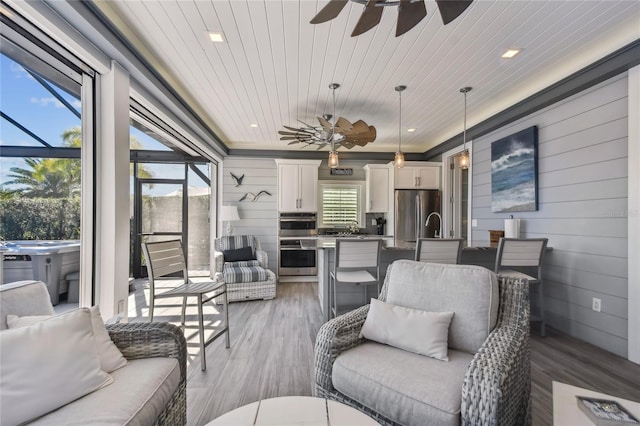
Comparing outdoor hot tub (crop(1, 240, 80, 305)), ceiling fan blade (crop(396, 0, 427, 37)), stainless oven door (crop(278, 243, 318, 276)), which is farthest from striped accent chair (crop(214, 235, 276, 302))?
ceiling fan blade (crop(396, 0, 427, 37))

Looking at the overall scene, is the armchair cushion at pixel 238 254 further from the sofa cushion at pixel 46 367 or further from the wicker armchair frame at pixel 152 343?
the sofa cushion at pixel 46 367

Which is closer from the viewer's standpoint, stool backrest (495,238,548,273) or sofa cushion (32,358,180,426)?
sofa cushion (32,358,180,426)

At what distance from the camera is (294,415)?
1.01 m

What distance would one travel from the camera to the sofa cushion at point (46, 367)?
970 millimetres

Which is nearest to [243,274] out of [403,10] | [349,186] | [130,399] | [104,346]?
[104,346]

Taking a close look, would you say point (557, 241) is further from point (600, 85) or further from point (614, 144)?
point (600, 85)

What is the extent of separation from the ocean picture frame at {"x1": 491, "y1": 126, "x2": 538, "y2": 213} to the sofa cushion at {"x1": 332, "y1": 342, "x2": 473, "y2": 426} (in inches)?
105

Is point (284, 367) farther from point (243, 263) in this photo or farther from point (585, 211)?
point (585, 211)

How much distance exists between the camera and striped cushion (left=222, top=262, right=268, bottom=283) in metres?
3.92

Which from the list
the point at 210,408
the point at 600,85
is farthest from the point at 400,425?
the point at 600,85

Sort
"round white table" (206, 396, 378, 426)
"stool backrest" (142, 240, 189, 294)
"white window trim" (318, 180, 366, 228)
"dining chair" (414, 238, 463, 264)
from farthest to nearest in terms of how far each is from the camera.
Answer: "white window trim" (318, 180, 366, 228) < "dining chair" (414, 238, 463, 264) < "stool backrest" (142, 240, 189, 294) < "round white table" (206, 396, 378, 426)

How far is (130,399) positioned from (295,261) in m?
4.13

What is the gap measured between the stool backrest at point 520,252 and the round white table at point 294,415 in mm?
2481

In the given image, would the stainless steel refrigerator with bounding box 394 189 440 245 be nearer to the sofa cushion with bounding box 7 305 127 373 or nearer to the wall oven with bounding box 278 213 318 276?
the wall oven with bounding box 278 213 318 276
